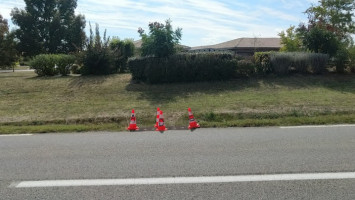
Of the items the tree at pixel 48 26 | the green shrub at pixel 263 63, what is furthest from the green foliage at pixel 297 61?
the tree at pixel 48 26

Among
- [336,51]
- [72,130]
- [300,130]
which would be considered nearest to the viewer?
[300,130]

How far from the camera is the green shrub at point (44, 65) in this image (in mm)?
16609

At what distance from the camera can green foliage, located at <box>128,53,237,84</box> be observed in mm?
13531

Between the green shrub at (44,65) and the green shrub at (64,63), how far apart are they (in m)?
0.22

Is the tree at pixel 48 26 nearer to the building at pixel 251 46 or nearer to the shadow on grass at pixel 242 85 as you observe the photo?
the building at pixel 251 46

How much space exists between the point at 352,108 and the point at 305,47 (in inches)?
288

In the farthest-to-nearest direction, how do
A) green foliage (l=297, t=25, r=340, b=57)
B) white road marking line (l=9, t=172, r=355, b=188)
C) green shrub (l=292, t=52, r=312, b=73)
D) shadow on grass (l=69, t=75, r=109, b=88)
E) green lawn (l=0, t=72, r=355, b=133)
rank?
green foliage (l=297, t=25, r=340, b=57)
green shrub (l=292, t=52, r=312, b=73)
shadow on grass (l=69, t=75, r=109, b=88)
green lawn (l=0, t=72, r=355, b=133)
white road marking line (l=9, t=172, r=355, b=188)

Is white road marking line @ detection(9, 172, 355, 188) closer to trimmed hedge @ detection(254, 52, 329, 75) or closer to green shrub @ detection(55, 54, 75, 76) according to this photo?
trimmed hedge @ detection(254, 52, 329, 75)

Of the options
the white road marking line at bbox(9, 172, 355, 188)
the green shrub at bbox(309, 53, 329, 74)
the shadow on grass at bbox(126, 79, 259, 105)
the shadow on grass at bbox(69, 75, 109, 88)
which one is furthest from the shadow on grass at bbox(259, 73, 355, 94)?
the white road marking line at bbox(9, 172, 355, 188)

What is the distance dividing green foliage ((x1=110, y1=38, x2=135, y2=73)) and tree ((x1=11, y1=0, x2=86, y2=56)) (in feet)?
68.4

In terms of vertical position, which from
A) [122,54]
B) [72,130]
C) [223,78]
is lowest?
[72,130]

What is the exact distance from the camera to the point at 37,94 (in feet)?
40.8

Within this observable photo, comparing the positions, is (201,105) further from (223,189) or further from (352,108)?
(223,189)

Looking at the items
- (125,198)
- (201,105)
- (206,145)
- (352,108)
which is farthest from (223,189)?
(352,108)
